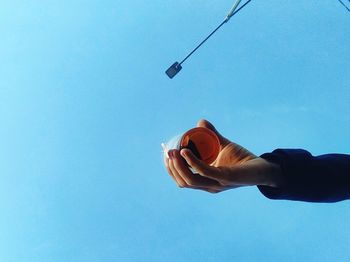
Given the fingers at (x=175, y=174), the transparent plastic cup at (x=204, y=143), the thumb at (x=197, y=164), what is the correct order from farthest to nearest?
1. the transparent plastic cup at (x=204, y=143)
2. the fingers at (x=175, y=174)
3. the thumb at (x=197, y=164)

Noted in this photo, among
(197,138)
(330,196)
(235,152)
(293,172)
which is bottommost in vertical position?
(330,196)

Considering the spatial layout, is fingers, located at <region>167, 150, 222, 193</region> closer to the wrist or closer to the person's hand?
the person's hand

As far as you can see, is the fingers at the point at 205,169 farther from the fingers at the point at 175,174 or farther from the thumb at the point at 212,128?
the thumb at the point at 212,128

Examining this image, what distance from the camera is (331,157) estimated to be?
6.27ft

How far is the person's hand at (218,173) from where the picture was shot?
154 centimetres

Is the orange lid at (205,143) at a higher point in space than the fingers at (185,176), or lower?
higher

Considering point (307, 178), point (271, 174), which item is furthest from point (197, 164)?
point (307, 178)

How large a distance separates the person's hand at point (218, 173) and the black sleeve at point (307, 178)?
43 mm

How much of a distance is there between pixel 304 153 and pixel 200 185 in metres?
0.51

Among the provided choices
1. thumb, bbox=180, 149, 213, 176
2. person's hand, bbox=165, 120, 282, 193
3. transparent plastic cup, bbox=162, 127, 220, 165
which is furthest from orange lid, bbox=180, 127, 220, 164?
thumb, bbox=180, 149, 213, 176

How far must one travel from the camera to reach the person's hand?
154 centimetres

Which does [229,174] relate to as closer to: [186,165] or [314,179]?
[186,165]

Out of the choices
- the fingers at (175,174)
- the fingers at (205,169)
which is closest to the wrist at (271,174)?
the fingers at (205,169)

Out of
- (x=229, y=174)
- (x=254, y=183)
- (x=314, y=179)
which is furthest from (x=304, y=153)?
(x=229, y=174)
